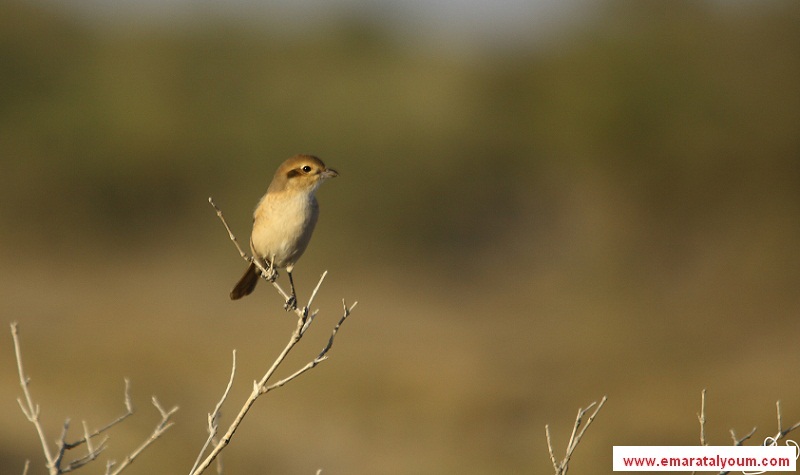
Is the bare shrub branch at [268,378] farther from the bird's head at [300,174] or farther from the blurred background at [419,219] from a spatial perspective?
the blurred background at [419,219]

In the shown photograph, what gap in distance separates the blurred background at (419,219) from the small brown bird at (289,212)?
6398 millimetres

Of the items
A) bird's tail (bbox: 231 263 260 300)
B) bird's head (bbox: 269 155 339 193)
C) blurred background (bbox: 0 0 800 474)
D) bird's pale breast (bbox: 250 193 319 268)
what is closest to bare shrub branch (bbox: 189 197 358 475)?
bird's pale breast (bbox: 250 193 319 268)

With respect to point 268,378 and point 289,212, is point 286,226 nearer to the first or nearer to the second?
point 289,212

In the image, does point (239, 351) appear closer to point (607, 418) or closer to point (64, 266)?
point (607, 418)

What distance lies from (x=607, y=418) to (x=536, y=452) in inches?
50.5

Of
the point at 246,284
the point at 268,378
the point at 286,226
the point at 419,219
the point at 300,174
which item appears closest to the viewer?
the point at 268,378

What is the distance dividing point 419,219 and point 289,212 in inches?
541

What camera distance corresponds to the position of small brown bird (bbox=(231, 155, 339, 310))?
16.4ft

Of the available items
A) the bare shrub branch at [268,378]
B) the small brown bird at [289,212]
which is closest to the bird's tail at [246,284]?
the small brown bird at [289,212]

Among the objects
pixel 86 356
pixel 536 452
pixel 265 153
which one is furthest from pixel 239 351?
pixel 265 153

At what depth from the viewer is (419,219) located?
18.7m

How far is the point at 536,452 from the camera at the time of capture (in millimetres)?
10922

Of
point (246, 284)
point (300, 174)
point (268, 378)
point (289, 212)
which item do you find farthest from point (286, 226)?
point (268, 378)

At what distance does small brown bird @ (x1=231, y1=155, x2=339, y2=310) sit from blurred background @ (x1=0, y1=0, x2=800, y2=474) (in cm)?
640
